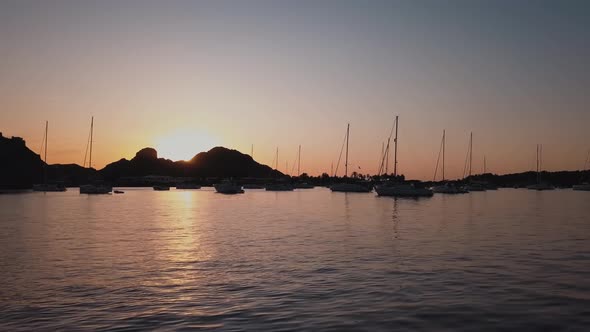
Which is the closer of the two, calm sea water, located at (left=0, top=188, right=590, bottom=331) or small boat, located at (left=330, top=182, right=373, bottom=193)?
calm sea water, located at (left=0, top=188, right=590, bottom=331)

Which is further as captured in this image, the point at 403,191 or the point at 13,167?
the point at 13,167

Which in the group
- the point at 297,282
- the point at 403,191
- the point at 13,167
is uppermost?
the point at 13,167

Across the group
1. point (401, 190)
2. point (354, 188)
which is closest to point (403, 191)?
point (401, 190)

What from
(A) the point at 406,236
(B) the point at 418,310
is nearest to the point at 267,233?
(A) the point at 406,236

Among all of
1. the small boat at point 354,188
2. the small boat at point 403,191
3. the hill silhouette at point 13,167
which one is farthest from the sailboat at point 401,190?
the hill silhouette at point 13,167

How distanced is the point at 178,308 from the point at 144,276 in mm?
6351

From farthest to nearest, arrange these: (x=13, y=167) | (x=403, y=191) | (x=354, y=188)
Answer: (x=13, y=167) < (x=354, y=188) < (x=403, y=191)

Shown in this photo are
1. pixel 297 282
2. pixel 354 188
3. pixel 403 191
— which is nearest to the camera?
pixel 297 282

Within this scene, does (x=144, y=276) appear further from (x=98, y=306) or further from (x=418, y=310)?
(x=418, y=310)

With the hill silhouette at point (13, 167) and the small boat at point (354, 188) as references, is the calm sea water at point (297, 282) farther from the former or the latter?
the hill silhouette at point (13, 167)

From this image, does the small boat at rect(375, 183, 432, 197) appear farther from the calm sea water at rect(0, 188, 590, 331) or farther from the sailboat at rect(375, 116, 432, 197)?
the calm sea water at rect(0, 188, 590, 331)

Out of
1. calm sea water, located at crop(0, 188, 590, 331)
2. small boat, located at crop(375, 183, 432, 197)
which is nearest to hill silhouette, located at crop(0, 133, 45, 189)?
small boat, located at crop(375, 183, 432, 197)

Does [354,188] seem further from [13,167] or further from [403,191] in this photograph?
[13,167]

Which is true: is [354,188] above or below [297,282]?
above
